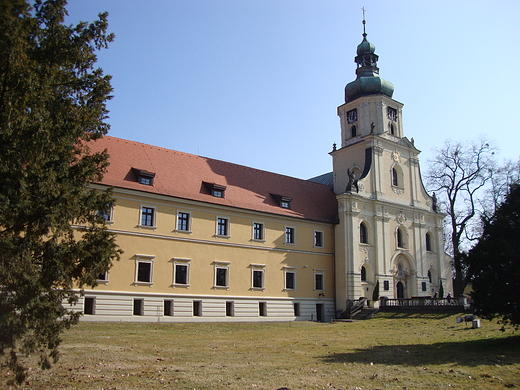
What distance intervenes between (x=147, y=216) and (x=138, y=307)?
18.1 ft

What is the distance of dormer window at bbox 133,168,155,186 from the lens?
29.8m

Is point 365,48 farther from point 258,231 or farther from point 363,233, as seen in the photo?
point 258,231

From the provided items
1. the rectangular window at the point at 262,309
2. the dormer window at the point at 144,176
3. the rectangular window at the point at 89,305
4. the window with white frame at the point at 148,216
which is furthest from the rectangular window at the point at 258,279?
the rectangular window at the point at 89,305

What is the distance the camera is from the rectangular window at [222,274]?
31594 mm

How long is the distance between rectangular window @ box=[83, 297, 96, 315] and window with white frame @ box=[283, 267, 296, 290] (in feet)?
47.0

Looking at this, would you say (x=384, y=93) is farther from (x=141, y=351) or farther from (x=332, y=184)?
(x=141, y=351)

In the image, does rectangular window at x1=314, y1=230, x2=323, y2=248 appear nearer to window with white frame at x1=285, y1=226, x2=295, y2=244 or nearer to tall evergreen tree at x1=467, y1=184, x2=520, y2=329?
window with white frame at x1=285, y1=226, x2=295, y2=244

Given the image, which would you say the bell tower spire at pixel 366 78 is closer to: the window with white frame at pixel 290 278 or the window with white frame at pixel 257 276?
the window with white frame at pixel 290 278

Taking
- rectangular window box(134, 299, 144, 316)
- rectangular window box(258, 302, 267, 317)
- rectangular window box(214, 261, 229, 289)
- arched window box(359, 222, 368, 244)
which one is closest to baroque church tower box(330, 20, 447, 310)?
arched window box(359, 222, 368, 244)

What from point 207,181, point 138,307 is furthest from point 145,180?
point 138,307

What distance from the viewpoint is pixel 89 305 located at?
2642 cm

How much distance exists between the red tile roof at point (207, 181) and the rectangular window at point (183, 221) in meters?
1.19

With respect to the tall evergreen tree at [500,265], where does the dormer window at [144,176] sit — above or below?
above

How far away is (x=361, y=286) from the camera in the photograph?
3800 centimetres
